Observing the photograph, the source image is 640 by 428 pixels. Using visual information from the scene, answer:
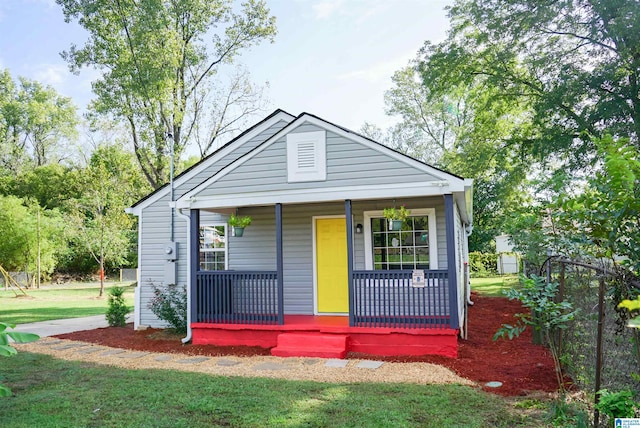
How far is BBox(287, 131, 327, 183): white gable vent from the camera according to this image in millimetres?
8375

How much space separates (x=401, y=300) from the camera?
8219 mm

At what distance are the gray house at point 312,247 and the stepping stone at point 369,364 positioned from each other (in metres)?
0.52

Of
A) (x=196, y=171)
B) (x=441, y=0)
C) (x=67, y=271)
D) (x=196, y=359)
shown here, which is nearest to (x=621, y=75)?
(x=441, y=0)

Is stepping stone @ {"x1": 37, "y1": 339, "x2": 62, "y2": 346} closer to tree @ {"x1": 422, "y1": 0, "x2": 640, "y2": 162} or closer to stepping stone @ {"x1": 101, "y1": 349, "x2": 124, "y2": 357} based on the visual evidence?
stepping stone @ {"x1": 101, "y1": 349, "x2": 124, "y2": 357}

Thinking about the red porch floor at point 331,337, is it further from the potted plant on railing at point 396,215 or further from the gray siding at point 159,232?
the gray siding at point 159,232

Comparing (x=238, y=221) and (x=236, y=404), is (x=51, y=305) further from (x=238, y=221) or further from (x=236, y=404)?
(x=236, y=404)

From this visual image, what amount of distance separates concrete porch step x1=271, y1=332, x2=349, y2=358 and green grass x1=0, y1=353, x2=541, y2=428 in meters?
1.70

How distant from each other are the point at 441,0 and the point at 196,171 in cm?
1175

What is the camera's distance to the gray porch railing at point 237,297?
8.64 m

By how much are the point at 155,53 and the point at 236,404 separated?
15.9 metres

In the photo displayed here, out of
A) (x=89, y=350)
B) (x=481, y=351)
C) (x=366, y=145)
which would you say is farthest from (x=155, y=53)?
(x=481, y=351)

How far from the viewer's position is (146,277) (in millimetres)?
10898

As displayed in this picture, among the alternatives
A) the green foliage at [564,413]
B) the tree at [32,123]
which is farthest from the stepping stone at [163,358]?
the tree at [32,123]

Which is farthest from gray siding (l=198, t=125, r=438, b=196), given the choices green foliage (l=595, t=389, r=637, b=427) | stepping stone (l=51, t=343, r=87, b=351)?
green foliage (l=595, t=389, r=637, b=427)
